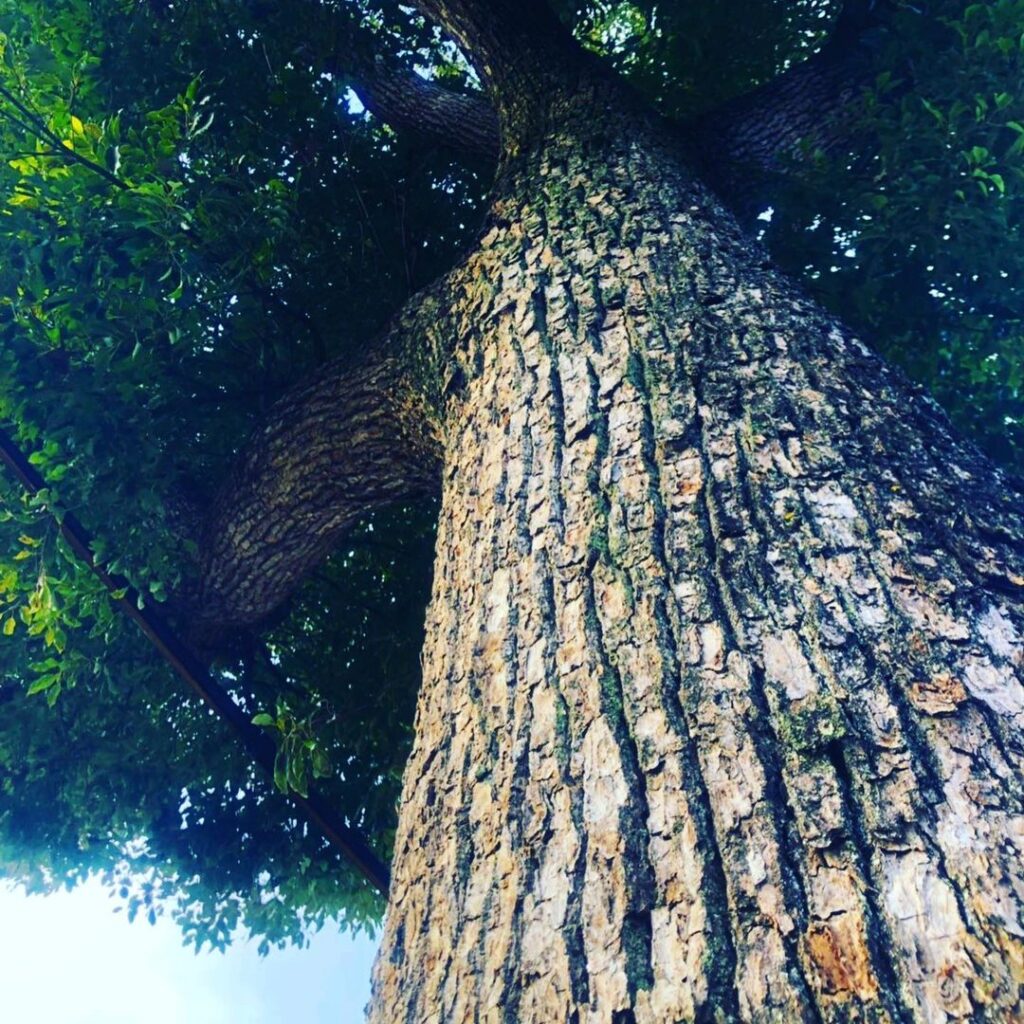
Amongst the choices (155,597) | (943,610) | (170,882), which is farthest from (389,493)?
(170,882)

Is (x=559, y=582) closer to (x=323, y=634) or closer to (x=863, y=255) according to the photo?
(x=863, y=255)

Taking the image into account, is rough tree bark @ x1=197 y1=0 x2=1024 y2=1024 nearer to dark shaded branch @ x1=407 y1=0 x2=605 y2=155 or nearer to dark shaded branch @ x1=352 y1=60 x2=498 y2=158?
dark shaded branch @ x1=407 y1=0 x2=605 y2=155

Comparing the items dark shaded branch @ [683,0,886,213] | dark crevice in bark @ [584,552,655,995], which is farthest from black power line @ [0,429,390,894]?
dark shaded branch @ [683,0,886,213]

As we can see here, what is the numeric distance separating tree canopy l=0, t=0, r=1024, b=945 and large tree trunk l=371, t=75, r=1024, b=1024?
2.10 m

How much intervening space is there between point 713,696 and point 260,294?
3.74 metres

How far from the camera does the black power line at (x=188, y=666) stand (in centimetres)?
345

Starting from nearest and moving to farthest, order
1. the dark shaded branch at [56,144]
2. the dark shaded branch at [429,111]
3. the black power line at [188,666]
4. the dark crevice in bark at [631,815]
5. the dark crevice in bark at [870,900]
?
the dark crevice in bark at [870,900], the dark crevice in bark at [631,815], the dark shaded branch at [56,144], the black power line at [188,666], the dark shaded branch at [429,111]

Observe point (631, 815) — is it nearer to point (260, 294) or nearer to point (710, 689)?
point (710, 689)

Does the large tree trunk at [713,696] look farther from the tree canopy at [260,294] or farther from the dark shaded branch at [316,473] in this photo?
the tree canopy at [260,294]

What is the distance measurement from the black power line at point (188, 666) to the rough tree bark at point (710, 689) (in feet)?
7.33

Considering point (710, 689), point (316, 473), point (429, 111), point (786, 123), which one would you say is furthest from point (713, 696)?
point (429, 111)

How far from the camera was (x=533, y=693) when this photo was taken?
1.40 meters

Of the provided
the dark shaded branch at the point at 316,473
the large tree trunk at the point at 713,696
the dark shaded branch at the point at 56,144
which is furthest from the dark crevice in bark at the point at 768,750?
the dark shaded branch at the point at 56,144

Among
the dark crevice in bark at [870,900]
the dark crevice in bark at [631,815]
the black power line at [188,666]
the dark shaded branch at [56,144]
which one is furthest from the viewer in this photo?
the black power line at [188,666]
